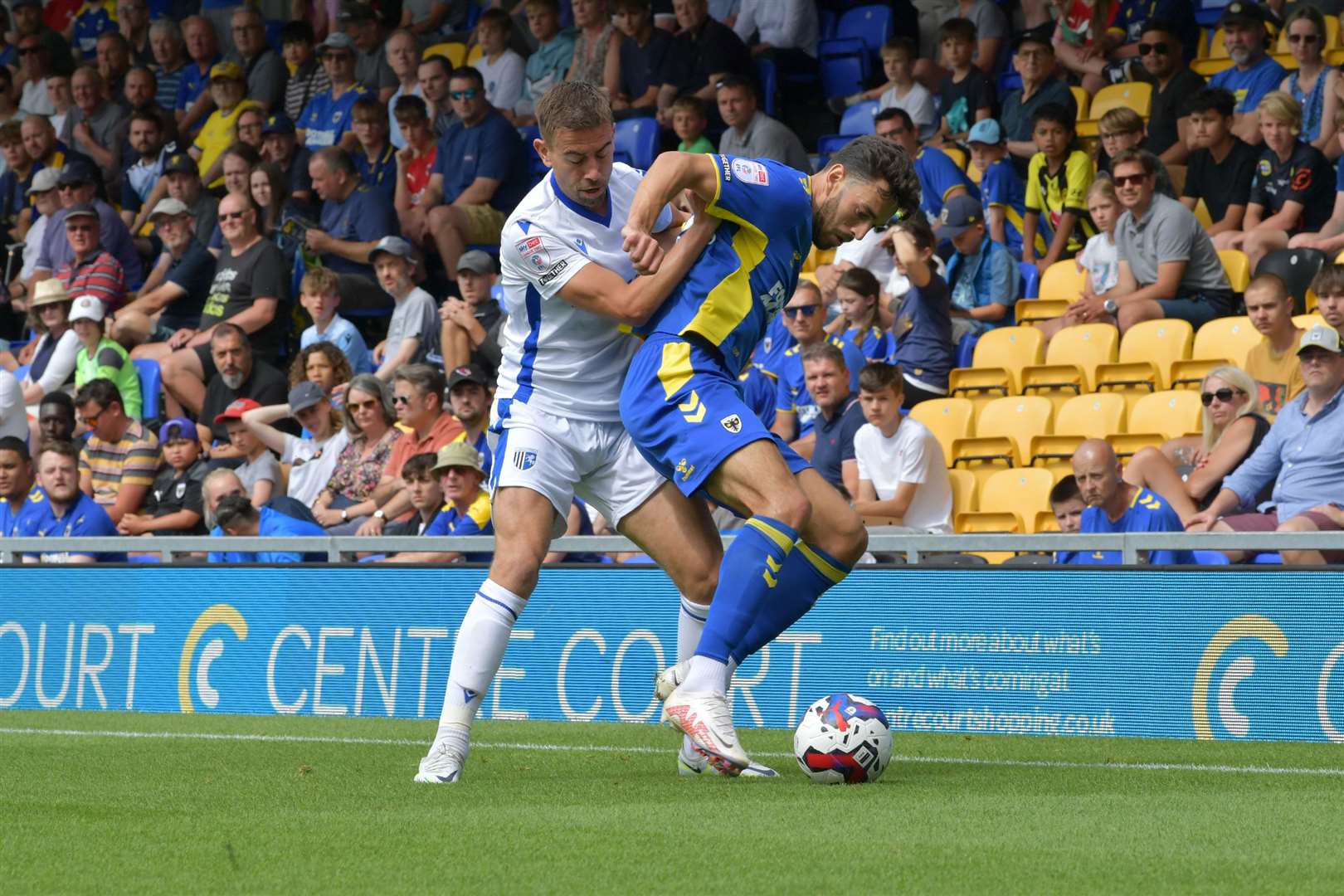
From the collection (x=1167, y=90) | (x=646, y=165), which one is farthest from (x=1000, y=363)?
(x=646, y=165)

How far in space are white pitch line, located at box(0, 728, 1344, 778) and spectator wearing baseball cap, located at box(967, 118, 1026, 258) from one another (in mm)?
6489

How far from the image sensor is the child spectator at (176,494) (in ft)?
40.8

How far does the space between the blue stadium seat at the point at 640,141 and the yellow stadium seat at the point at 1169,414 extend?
515 centimetres

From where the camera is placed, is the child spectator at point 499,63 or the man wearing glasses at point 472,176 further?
the child spectator at point 499,63

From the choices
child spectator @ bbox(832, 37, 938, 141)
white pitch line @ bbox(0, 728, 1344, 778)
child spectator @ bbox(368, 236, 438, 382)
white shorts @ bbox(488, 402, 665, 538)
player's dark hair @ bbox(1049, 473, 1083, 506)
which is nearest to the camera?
white shorts @ bbox(488, 402, 665, 538)

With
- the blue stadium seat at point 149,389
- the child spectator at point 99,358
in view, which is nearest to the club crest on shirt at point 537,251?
the child spectator at point 99,358

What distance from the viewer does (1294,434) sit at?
8906 millimetres

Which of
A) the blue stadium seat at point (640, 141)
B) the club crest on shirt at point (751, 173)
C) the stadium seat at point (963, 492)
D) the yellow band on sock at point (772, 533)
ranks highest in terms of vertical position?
the blue stadium seat at point (640, 141)

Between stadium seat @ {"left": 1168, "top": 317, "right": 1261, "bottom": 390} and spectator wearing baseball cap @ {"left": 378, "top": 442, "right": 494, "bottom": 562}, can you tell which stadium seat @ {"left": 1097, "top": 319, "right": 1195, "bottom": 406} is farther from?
spectator wearing baseball cap @ {"left": 378, "top": 442, "right": 494, "bottom": 562}

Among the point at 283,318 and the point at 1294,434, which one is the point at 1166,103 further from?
the point at 283,318

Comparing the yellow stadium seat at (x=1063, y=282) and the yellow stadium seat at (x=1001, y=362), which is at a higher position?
the yellow stadium seat at (x=1063, y=282)

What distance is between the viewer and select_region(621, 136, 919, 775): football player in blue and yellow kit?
17.9ft

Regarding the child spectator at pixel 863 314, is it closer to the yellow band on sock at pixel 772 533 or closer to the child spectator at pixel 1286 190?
the child spectator at pixel 1286 190

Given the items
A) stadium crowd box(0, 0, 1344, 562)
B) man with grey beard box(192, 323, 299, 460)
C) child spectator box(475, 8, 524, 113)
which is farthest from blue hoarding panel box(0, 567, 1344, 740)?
child spectator box(475, 8, 524, 113)
